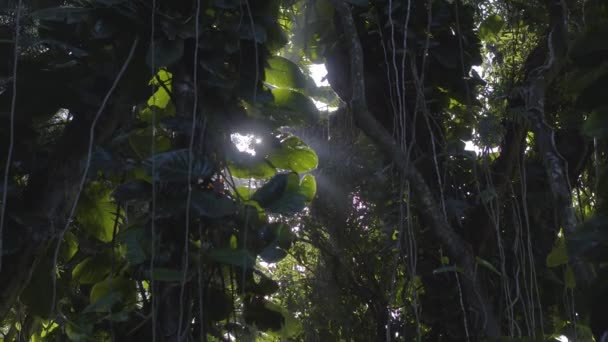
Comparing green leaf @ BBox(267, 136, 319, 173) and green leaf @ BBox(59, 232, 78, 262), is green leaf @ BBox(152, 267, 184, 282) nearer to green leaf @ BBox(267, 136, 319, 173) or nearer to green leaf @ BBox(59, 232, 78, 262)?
green leaf @ BBox(267, 136, 319, 173)

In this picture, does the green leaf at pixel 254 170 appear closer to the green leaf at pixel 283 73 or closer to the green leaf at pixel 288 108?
the green leaf at pixel 288 108

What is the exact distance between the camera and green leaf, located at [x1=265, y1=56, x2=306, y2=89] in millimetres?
1910

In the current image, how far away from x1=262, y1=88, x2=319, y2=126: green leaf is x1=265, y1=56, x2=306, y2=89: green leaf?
0.17 ft

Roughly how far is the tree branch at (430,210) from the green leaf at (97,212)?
73cm

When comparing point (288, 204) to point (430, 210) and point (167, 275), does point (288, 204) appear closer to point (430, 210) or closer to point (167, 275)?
point (167, 275)

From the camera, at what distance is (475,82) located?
7.73ft

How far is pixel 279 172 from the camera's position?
6.64ft

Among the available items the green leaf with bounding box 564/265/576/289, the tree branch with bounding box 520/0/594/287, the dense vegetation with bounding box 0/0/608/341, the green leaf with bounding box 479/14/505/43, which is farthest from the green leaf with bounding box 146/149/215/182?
the green leaf with bounding box 479/14/505/43

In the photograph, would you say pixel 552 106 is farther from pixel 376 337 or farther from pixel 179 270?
pixel 179 270

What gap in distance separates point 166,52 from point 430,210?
0.83m

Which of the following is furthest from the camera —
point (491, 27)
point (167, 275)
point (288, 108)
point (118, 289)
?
point (491, 27)

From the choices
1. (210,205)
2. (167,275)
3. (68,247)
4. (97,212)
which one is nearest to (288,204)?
(210,205)

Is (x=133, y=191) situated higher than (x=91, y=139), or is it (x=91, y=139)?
(x=91, y=139)

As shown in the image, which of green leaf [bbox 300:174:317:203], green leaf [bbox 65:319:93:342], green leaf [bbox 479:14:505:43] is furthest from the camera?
green leaf [bbox 479:14:505:43]
